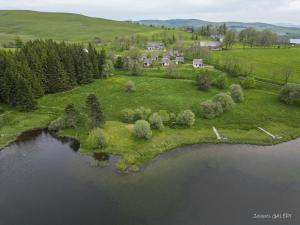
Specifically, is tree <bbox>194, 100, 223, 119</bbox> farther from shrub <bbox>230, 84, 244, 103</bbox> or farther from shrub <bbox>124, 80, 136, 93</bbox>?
shrub <bbox>124, 80, 136, 93</bbox>

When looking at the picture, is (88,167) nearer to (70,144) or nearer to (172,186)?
(70,144)

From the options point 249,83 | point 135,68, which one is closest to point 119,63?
point 135,68

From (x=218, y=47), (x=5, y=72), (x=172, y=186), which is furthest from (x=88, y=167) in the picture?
(x=218, y=47)

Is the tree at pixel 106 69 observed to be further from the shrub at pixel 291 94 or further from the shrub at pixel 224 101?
the shrub at pixel 291 94

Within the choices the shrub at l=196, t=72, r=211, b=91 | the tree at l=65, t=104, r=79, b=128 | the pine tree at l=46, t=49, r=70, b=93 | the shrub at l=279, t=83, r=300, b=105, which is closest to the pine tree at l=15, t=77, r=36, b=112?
the pine tree at l=46, t=49, r=70, b=93

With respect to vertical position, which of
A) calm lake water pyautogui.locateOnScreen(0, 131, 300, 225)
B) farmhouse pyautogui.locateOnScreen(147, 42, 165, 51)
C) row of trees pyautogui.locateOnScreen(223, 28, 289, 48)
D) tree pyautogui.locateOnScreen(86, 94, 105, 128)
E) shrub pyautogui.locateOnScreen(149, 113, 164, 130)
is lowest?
calm lake water pyautogui.locateOnScreen(0, 131, 300, 225)
